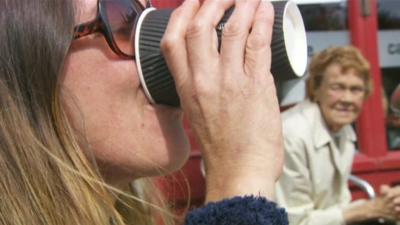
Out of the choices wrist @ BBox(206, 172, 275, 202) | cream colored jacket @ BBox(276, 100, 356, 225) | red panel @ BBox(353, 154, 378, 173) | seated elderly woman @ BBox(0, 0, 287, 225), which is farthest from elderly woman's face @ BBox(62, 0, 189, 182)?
red panel @ BBox(353, 154, 378, 173)

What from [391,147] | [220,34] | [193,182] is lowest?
[391,147]

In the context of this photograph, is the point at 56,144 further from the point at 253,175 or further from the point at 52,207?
the point at 253,175

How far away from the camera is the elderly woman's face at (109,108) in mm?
1061

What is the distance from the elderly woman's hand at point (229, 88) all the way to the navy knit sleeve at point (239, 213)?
3 centimetres

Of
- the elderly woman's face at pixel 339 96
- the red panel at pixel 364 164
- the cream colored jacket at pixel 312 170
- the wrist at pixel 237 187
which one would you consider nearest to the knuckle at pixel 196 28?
the wrist at pixel 237 187

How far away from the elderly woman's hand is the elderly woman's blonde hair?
1867 mm

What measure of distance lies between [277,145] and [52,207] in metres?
0.37

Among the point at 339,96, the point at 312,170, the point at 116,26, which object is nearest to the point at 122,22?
the point at 116,26

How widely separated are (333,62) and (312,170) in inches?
22.7

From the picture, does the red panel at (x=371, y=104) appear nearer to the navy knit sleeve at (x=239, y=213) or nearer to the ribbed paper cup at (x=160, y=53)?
the ribbed paper cup at (x=160, y=53)

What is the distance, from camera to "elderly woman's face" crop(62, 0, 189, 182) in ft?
3.48

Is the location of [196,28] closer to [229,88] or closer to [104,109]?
[229,88]

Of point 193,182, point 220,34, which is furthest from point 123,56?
point 193,182

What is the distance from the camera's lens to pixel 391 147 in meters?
3.60
